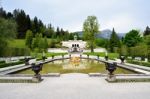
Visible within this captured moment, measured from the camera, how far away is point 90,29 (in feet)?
174

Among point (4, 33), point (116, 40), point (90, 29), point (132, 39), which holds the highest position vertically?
point (90, 29)

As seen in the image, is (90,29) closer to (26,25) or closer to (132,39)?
(132,39)

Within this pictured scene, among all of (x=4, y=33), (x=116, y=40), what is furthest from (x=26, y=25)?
(x=4, y=33)

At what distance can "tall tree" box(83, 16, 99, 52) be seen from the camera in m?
52.3

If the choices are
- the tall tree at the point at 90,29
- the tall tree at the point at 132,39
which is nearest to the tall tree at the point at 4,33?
the tall tree at the point at 90,29

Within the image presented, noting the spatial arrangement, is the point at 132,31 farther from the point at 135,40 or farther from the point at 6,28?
the point at 6,28

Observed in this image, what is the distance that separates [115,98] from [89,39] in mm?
45295

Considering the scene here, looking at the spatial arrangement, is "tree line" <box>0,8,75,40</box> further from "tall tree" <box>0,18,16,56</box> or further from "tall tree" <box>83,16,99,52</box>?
"tall tree" <box>0,18,16,56</box>

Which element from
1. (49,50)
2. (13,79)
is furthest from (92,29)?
(13,79)

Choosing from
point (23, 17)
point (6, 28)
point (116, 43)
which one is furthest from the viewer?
point (23, 17)

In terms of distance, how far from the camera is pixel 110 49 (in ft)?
196

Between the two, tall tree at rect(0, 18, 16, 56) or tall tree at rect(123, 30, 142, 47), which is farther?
tall tree at rect(123, 30, 142, 47)

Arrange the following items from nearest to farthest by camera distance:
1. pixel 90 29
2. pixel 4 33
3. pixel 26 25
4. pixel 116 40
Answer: pixel 4 33 → pixel 90 29 → pixel 116 40 → pixel 26 25

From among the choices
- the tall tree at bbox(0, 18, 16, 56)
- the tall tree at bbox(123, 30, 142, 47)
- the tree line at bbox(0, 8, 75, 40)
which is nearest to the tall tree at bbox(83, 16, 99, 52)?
the tall tree at bbox(123, 30, 142, 47)
